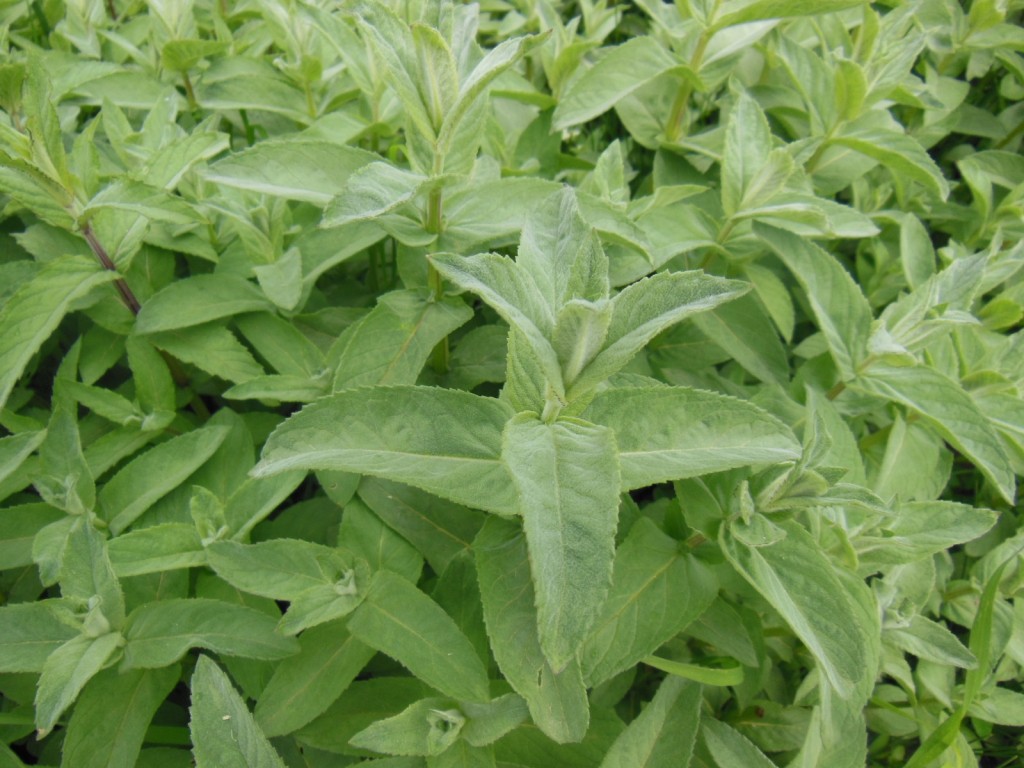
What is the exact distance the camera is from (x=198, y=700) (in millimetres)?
1213

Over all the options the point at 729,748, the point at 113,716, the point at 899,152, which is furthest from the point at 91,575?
the point at 899,152

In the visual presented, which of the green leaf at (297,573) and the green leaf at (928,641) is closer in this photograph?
the green leaf at (297,573)

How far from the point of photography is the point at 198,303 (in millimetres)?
1663

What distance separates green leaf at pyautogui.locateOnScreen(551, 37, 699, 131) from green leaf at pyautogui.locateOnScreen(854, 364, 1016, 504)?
895mm

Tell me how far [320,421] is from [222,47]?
1421 mm

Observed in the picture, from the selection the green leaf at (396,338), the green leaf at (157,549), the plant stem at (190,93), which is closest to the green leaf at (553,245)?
the green leaf at (396,338)

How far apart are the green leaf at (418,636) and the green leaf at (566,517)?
0.44 m

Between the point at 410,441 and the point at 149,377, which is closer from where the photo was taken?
the point at 410,441

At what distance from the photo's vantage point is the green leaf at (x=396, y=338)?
146 cm

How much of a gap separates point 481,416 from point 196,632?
698mm

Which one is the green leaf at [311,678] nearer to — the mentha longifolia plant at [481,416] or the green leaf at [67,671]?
the mentha longifolia plant at [481,416]

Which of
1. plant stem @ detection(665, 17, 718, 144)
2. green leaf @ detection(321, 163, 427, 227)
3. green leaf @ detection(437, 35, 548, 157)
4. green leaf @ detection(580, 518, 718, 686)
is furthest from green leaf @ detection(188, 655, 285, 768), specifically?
plant stem @ detection(665, 17, 718, 144)

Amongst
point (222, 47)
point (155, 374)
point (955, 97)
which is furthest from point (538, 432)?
point (955, 97)

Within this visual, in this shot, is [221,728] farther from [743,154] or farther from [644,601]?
[743,154]
